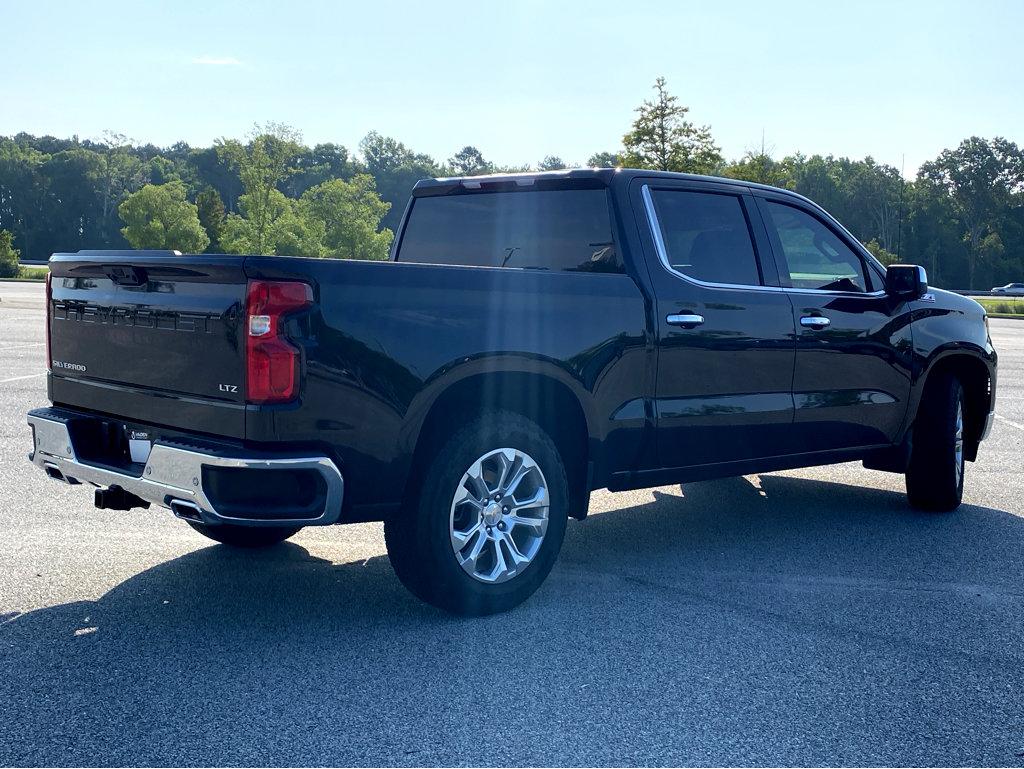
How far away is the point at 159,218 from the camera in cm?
8900

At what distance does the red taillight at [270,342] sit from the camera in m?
4.06

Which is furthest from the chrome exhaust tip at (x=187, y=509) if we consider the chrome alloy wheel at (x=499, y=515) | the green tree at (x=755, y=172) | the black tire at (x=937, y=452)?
the green tree at (x=755, y=172)

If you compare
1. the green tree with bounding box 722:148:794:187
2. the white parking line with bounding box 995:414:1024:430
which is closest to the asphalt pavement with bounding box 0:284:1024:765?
the white parking line with bounding box 995:414:1024:430

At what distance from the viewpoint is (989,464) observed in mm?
9094

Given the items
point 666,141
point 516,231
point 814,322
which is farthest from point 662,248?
point 666,141

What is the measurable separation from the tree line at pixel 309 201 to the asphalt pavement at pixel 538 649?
62815 mm

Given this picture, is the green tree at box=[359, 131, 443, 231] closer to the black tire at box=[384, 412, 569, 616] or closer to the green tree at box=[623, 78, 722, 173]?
the green tree at box=[623, 78, 722, 173]

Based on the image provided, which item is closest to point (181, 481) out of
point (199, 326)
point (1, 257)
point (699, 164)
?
point (199, 326)

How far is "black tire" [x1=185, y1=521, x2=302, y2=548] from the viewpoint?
Result: 225 inches

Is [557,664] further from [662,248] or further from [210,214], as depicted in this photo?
[210,214]

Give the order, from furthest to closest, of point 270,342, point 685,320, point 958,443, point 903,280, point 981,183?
point 981,183
point 958,443
point 903,280
point 685,320
point 270,342

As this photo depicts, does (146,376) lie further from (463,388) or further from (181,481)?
(463,388)

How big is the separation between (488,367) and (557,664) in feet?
4.15

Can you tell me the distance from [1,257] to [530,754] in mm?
68403
